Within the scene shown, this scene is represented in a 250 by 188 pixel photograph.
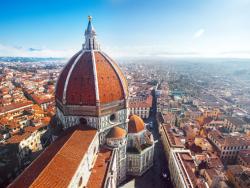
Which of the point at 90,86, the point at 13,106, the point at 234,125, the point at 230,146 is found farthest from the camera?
the point at 13,106

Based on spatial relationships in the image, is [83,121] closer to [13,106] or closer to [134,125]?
[134,125]

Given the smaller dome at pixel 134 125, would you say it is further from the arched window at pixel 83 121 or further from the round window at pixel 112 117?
the arched window at pixel 83 121

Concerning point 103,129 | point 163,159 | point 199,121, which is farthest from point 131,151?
point 199,121

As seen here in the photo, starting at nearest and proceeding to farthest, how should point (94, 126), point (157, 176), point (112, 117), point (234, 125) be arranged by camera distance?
point (94, 126) → point (112, 117) → point (157, 176) → point (234, 125)

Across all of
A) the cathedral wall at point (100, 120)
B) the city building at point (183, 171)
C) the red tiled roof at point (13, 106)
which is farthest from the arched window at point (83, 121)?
the red tiled roof at point (13, 106)

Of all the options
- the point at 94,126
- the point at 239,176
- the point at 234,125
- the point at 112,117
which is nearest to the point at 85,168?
the point at 94,126

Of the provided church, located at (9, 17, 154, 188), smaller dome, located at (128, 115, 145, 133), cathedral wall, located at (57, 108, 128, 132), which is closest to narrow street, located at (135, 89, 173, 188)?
church, located at (9, 17, 154, 188)

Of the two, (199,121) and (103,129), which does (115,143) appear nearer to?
(103,129)

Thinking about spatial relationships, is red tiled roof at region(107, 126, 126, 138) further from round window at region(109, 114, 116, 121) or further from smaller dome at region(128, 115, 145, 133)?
smaller dome at region(128, 115, 145, 133)
